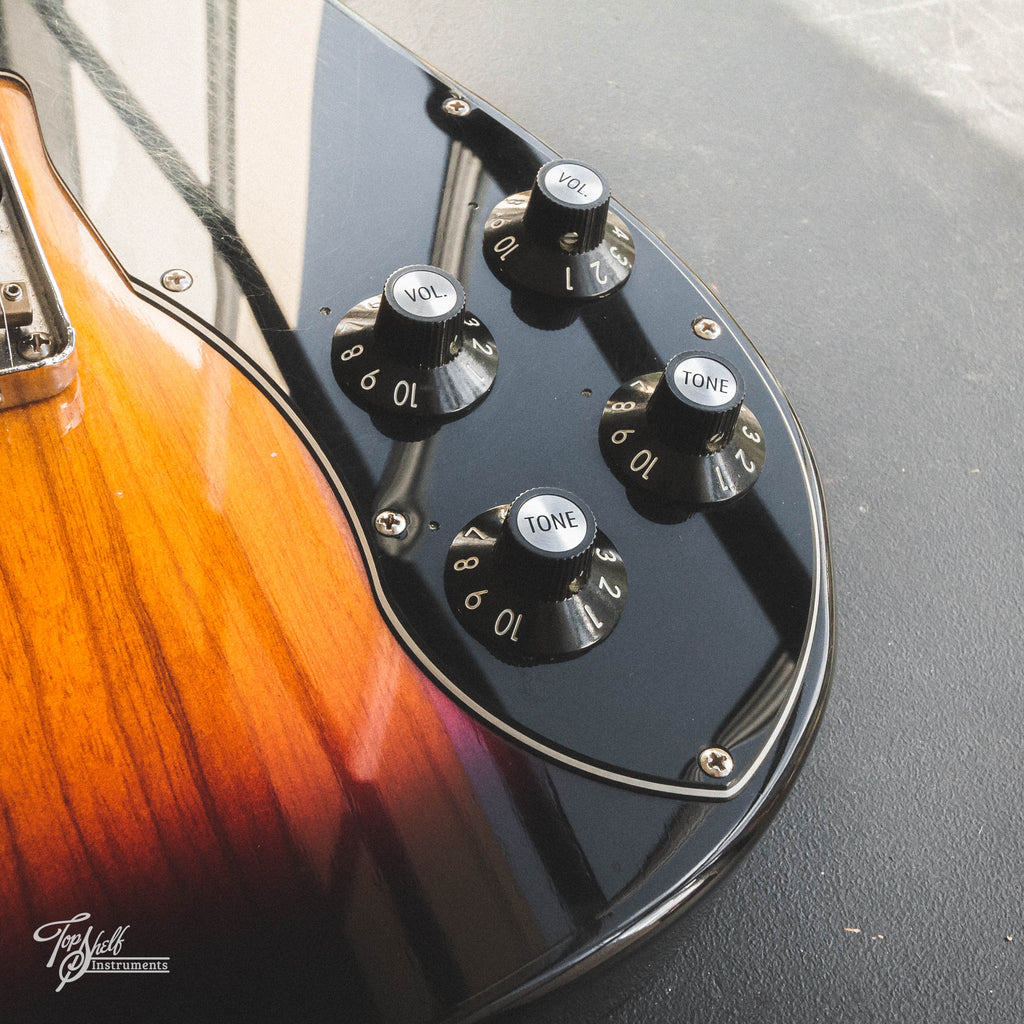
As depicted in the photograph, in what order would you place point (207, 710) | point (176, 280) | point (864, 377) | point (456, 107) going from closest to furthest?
point (207, 710) < point (176, 280) < point (456, 107) < point (864, 377)

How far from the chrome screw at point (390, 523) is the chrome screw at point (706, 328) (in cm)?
23

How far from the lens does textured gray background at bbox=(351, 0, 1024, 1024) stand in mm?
639

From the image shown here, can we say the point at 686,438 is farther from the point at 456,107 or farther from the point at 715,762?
the point at 456,107

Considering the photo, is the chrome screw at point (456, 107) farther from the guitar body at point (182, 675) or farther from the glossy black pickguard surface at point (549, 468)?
the guitar body at point (182, 675)

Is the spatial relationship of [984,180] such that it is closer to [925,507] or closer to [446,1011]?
[925,507]

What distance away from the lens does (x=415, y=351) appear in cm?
56

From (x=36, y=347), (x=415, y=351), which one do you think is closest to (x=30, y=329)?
(x=36, y=347)

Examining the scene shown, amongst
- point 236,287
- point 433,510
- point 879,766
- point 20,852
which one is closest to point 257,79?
point 236,287

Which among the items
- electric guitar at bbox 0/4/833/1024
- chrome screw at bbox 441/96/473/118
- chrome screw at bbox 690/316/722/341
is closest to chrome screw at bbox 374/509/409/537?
electric guitar at bbox 0/4/833/1024

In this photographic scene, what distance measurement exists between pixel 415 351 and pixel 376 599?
14cm

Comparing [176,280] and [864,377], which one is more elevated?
[176,280]

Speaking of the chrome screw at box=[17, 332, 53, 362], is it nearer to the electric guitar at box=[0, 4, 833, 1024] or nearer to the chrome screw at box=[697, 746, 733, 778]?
the electric guitar at box=[0, 4, 833, 1024]

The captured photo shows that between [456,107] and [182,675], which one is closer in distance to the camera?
[182,675]

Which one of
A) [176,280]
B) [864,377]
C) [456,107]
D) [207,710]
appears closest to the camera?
[207,710]
